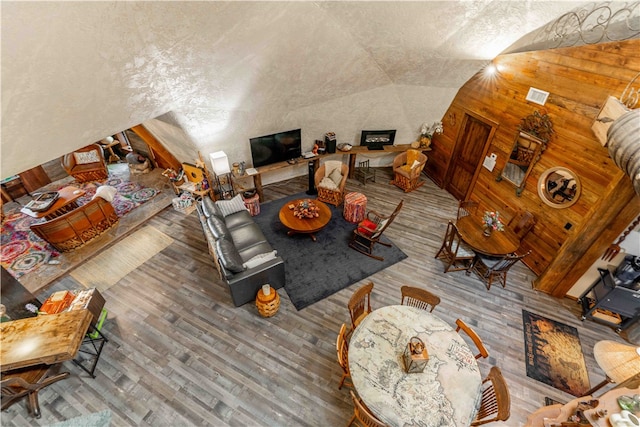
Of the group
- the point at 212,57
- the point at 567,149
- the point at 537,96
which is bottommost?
the point at 567,149

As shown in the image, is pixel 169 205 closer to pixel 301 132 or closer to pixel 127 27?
pixel 301 132

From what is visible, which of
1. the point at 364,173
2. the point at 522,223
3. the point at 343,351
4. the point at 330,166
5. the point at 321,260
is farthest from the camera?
the point at 364,173

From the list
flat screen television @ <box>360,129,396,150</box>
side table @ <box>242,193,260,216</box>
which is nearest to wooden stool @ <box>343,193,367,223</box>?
flat screen television @ <box>360,129,396,150</box>

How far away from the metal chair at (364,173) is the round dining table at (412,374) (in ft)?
15.3

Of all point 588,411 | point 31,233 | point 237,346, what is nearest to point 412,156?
point 588,411

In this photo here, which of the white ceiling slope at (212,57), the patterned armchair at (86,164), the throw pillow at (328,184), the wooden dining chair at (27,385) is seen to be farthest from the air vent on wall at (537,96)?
the patterned armchair at (86,164)

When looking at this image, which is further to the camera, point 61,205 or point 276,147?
point 276,147

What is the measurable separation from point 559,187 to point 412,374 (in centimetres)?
403

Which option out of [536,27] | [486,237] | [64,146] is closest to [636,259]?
[486,237]

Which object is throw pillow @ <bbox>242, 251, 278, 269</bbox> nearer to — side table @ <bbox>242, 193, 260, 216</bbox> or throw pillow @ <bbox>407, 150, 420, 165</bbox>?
side table @ <bbox>242, 193, 260, 216</bbox>

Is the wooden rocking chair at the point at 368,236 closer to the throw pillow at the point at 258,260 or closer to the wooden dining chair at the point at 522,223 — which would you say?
the throw pillow at the point at 258,260

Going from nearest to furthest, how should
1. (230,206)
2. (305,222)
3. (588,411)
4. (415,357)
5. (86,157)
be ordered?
(588,411), (415,357), (305,222), (230,206), (86,157)

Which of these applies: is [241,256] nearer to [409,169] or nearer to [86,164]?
[409,169]

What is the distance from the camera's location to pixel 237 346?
13.3 ft
